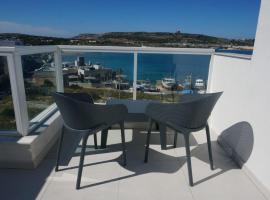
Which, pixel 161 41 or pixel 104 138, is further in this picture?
pixel 161 41

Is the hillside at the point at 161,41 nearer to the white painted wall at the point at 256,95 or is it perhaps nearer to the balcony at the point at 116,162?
the balcony at the point at 116,162

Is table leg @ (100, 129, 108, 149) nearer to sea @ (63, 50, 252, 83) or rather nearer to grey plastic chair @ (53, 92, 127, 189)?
grey plastic chair @ (53, 92, 127, 189)

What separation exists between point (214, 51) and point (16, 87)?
3.03 metres

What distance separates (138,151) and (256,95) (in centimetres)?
158

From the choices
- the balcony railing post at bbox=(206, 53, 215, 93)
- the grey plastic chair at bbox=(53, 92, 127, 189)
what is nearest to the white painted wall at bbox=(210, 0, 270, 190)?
the balcony railing post at bbox=(206, 53, 215, 93)

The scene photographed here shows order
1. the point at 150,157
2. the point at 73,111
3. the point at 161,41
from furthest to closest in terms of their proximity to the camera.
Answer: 1. the point at 161,41
2. the point at 150,157
3. the point at 73,111

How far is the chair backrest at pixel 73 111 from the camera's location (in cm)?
186

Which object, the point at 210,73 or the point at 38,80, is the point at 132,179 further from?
the point at 210,73

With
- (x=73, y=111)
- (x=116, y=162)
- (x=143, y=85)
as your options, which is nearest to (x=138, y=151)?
(x=116, y=162)

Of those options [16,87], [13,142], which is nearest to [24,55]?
[16,87]

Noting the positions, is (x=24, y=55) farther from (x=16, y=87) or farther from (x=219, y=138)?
(x=219, y=138)

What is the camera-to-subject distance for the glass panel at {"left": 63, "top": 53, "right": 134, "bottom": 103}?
3.57 m

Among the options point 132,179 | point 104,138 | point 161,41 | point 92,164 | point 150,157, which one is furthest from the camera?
point 161,41

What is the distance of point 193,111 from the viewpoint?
1983 millimetres
